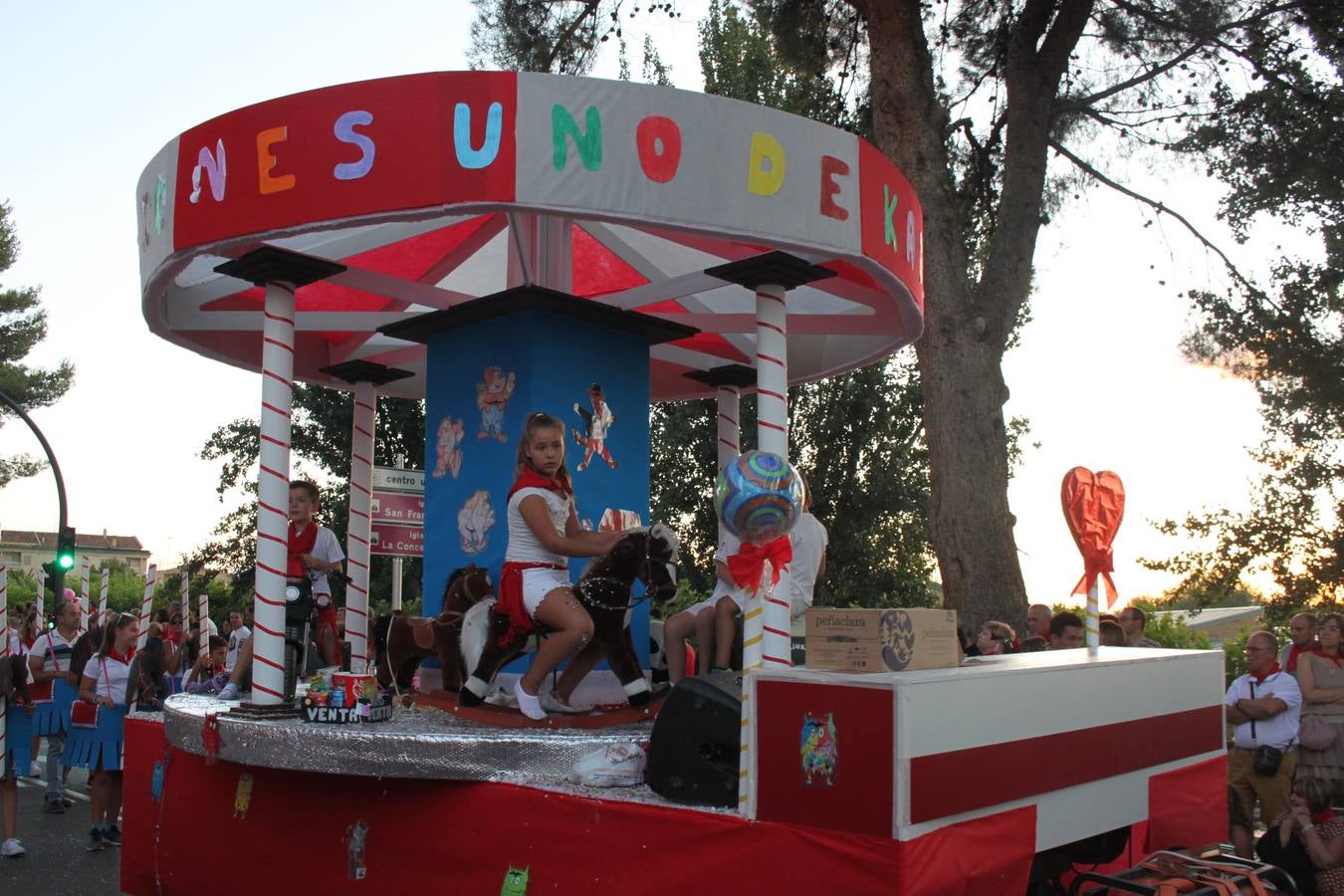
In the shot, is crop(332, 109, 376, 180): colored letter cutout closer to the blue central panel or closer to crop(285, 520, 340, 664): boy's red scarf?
the blue central panel

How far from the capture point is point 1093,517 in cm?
611

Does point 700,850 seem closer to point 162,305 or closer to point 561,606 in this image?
point 561,606

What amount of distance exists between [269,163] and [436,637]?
291 cm

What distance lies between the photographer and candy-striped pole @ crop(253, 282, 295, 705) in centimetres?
618

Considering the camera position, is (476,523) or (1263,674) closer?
(476,523)

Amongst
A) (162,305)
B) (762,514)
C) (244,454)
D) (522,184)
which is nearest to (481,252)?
(162,305)

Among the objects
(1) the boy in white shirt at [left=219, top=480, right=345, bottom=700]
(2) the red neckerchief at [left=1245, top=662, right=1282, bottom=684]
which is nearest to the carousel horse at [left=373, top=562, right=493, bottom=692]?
(1) the boy in white shirt at [left=219, top=480, right=345, bottom=700]

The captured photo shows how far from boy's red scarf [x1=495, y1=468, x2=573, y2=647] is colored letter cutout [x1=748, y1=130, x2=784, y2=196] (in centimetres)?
180

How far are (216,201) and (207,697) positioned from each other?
10.3 ft

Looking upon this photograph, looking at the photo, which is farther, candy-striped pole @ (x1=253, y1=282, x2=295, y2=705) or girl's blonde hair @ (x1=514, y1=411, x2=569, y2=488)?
candy-striped pole @ (x1=253, y1=282, x2=295, y2=705)

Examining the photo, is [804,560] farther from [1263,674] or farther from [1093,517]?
[1263,674]

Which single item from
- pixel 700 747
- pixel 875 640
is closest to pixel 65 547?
pixel 700 747

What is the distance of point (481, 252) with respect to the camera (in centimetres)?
894

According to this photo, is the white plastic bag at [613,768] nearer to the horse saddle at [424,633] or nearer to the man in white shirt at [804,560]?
the man in white shirt at [804,560]
